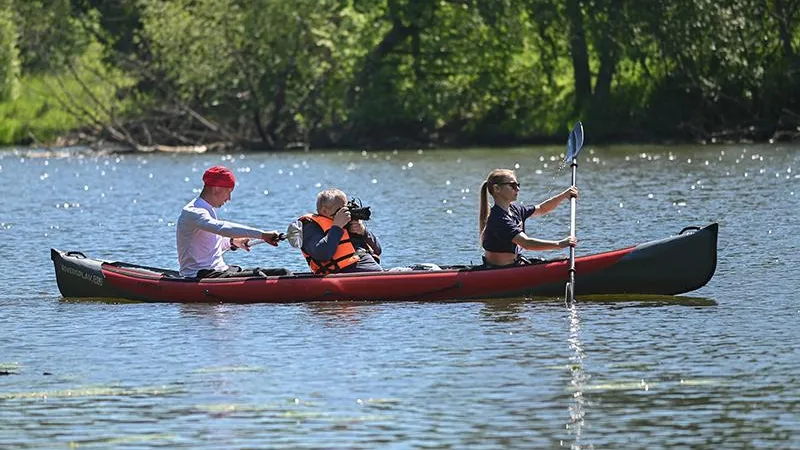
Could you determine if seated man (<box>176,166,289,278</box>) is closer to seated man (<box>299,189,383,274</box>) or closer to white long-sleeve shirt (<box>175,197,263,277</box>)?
white long-sleeve shirt (<box>175,197,263,277</box>)

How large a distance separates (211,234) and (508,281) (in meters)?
2.69

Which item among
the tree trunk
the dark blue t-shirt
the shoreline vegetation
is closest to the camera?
the dark blue t-shirt

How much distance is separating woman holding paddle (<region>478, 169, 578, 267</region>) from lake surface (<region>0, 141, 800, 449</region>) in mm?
458

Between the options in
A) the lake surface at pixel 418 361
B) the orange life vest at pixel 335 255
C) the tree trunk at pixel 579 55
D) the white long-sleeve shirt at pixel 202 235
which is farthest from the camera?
the tree trunk at pixel 579 55

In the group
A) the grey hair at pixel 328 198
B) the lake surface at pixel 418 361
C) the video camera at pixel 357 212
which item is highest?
the grey hair at pixel 328 198

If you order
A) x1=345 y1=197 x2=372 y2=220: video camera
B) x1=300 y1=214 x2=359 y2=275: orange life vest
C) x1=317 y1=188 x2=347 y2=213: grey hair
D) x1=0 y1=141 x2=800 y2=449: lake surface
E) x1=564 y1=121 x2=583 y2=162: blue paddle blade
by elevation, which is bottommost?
x1=0 y1=141 x2=800 y2=449: lake surface

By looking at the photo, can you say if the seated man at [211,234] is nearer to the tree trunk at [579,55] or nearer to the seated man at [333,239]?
the seated man at [333,239]

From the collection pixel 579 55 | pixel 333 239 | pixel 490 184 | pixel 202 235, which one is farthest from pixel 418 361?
pixel 579 55

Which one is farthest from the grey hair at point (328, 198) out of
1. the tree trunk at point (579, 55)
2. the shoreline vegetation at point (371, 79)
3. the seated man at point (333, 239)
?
the tree trunk at point (579, 55)

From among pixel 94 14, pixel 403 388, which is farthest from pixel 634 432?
pixel 94 14

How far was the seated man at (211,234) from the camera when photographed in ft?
51.3

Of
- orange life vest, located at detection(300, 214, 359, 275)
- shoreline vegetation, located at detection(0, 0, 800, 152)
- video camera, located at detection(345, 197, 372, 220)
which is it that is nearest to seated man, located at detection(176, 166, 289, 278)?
orange life vest, located at detection(300, 214, 359, 275)

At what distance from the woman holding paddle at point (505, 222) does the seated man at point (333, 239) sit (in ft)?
3.63

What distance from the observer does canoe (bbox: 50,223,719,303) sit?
15.6m
